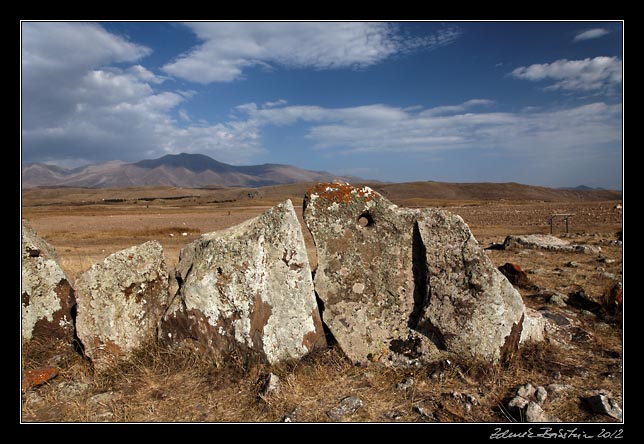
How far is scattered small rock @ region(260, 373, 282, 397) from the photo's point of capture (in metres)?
4.64

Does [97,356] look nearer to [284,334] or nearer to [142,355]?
[142,355]

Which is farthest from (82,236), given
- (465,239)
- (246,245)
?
(465,239)

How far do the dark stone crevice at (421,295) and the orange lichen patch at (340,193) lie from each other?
85 cm

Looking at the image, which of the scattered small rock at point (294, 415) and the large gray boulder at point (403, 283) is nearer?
the scattered small rock at point (294, 415)

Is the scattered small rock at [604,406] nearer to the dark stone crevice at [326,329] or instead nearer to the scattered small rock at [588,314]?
the scattered small rock at [588,314]

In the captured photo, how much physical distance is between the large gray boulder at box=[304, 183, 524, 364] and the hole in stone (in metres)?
0.02

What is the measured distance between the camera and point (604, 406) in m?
4.23

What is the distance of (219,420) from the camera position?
442 cm

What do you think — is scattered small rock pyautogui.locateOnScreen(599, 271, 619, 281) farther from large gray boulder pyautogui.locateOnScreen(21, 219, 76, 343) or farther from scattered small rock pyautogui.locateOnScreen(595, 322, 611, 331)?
large gray boulder pyautogui.locateOnScreen(21, 219, 76, 343)

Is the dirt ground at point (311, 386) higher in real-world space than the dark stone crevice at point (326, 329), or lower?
lower

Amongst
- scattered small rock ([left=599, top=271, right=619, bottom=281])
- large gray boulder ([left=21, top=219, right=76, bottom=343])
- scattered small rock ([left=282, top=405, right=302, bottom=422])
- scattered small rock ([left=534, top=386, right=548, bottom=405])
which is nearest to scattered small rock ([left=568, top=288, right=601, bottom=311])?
scattered small rock ([left=599, top=271, right=619, bottom=281])

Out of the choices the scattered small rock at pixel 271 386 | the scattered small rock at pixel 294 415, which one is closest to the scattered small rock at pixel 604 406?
the scattered small rock at pixel 294 415

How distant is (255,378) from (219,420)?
27.8 inches

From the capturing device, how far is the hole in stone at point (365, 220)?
5.88 metres
